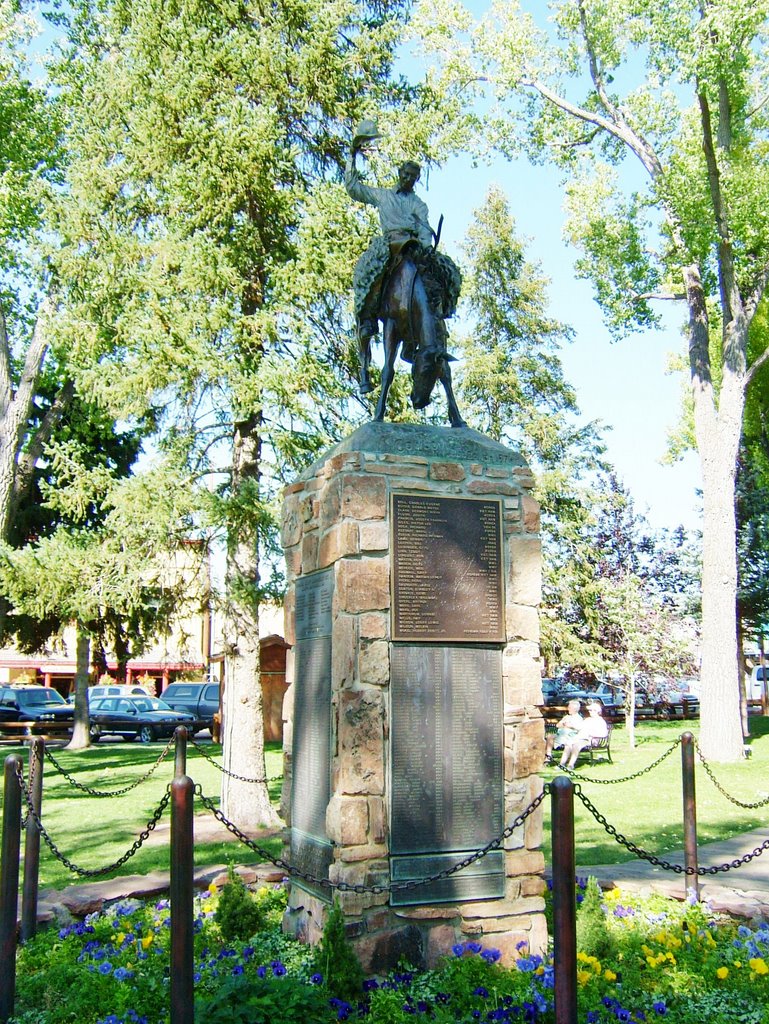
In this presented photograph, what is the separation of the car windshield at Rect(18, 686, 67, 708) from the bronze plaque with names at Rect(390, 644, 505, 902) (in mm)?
27874

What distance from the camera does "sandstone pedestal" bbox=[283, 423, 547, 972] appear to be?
5.82 meters

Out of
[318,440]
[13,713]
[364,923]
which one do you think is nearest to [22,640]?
[13,713]

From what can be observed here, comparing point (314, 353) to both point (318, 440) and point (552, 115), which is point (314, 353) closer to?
point (318, 440)

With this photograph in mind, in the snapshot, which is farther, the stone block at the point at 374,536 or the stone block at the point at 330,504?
the stone block at the point at 330,504

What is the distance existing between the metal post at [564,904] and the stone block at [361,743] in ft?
6.04

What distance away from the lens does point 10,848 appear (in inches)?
218

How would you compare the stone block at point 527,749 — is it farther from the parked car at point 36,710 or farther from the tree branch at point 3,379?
the parked car at point 36,710

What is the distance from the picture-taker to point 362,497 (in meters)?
6.08

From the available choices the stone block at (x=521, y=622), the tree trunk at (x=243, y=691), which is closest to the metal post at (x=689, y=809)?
the stone block at (x=521, y=622)

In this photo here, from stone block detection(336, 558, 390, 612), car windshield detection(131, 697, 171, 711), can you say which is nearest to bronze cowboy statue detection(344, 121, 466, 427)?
stone block detection(336, 558, 390, 612)

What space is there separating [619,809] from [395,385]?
20.3ft

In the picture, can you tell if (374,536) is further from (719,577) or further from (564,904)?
(719,577)

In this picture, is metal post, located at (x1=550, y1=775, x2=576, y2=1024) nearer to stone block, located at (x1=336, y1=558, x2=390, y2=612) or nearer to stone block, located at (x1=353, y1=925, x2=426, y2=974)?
stone block, located at (x1=353, y1=925, x2=426, y2=974)

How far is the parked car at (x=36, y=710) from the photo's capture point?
88.8 ft
